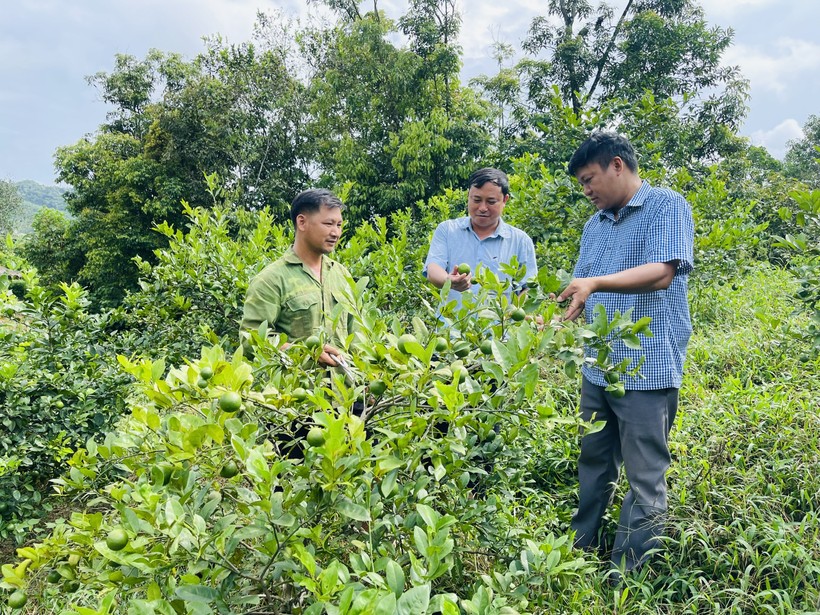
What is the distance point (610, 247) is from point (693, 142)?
1200 cm

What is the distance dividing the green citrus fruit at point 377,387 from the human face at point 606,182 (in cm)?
122

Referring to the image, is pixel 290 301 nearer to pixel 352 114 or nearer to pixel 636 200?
pixel 636 200

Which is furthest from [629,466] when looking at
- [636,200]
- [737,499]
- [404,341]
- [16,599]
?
[16,599]

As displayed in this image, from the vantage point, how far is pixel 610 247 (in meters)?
2.09

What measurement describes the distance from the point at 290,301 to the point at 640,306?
1.38 m

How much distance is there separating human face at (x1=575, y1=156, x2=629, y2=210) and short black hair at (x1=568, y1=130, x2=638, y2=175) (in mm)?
16

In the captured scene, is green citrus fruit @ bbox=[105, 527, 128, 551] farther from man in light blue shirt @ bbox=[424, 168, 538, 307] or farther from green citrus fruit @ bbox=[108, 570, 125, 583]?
man in light blue shirt @ bbox=[424, 168, 538, 307]

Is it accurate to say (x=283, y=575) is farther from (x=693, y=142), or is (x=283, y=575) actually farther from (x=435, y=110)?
(x=693, y=142)

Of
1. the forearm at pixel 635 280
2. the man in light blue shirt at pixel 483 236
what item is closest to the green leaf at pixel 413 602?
the forearm at pixel 635 280

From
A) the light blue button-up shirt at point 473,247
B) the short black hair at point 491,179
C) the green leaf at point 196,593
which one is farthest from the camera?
the light blue button-up shirt at point 473,247

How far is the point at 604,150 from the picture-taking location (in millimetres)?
1938

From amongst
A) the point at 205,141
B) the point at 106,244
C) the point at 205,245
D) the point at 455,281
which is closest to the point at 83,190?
the point at 106,244

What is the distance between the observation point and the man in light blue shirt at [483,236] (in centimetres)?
271

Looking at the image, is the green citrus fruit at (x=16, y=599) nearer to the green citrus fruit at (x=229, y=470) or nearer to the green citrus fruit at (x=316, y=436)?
the green citrus fruit at (x=229, y=470)
